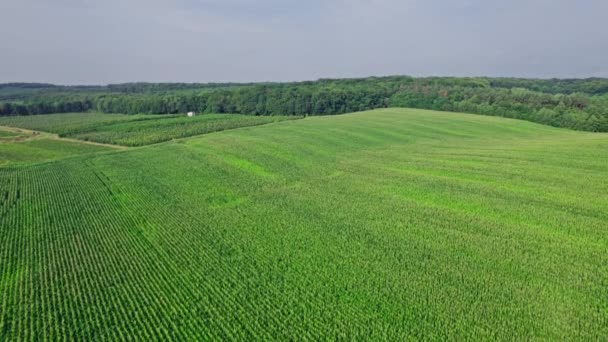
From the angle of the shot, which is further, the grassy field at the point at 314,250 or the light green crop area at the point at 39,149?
the light green crop area at the point at 39,149

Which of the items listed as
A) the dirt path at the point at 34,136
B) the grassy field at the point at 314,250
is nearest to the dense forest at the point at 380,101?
the dirt path at the point at 34,136

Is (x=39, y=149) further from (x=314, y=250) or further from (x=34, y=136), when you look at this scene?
(x=314, y=250)

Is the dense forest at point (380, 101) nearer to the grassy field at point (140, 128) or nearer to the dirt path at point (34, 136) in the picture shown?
the grassy field at point (140, 128)

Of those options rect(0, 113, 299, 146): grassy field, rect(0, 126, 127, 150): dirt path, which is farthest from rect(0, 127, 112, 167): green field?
rect(0, 113, 299, 146): grassy field

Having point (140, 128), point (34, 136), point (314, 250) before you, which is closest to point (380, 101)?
point (140, 128)

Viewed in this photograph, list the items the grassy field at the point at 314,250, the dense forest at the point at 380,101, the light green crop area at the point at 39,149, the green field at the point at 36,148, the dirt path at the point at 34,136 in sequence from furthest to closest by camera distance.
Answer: the dense forest at the point at 380,101 < the dirt path at the point at 34,136 < the light green crop area at the point at 39,149 < the green field at the point at 36,148 < the grassy field at the point at 314,250

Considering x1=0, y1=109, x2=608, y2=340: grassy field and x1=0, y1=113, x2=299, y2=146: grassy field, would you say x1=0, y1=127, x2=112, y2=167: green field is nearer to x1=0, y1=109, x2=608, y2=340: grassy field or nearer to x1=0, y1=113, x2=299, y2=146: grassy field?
x1=0, y1=113, x2=299, y2=146: grassy field

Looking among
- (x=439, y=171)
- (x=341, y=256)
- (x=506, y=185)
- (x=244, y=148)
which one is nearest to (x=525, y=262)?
(x=341, y=256)

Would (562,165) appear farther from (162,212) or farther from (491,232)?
(162,212)

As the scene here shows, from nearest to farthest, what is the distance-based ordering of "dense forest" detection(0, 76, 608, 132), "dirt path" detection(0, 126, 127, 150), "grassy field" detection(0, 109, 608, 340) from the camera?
"grassy field" detection(0, 109, 608, 340), "dirt path" detection(0, 126, 127, 150), "dense forest" detection(0, 76, 608, 132)
